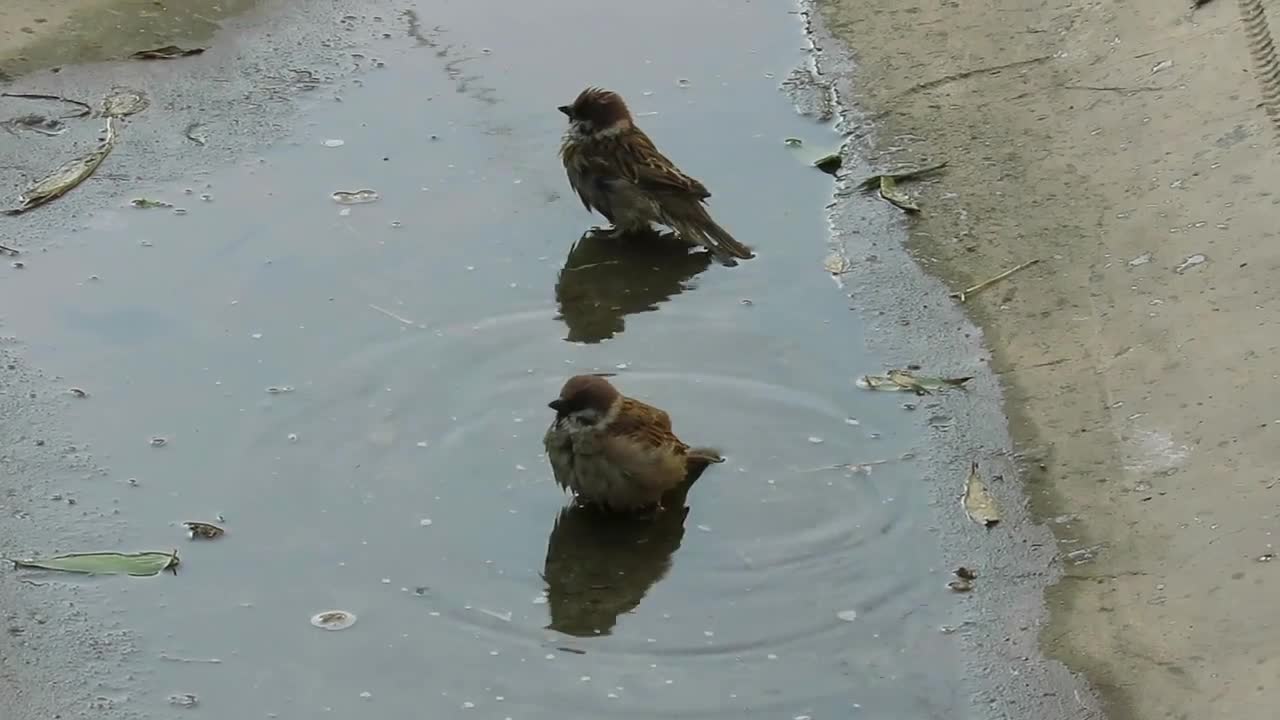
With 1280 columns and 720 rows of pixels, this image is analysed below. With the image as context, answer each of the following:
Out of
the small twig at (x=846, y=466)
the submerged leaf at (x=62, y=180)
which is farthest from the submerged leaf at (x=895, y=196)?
the submerged leaf at (x=62, y=180)

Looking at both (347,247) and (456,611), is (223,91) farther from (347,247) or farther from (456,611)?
(456,611)

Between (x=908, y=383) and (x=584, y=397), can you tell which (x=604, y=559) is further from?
(x=908, y=383)

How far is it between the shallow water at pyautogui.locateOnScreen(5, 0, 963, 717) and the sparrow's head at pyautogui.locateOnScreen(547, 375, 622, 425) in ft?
0.99

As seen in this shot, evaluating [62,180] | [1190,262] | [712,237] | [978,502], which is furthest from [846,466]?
[62,180]

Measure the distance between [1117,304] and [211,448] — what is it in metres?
3.47

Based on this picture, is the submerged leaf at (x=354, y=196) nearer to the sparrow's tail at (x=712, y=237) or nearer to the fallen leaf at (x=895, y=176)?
the sparrow's tail at (x=712, y=237)

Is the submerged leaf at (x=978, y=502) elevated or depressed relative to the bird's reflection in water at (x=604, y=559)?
elevated

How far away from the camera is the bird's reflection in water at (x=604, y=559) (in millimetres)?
5297

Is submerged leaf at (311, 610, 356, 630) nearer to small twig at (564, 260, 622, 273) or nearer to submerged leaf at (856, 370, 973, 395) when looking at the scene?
submerged leaf at (856, 370, 973, 395)

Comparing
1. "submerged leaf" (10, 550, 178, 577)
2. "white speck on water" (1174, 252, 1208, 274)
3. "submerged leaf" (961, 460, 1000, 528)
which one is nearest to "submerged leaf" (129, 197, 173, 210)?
"submerged leaf" (10, 550, 178, 577)

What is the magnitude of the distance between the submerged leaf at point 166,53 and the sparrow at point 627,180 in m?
2.22

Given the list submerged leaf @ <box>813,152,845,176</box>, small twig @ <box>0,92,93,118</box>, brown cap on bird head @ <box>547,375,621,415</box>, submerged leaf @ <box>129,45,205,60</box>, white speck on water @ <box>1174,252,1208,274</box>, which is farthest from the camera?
submerged leaf @ <box>129,45,205,60</box>

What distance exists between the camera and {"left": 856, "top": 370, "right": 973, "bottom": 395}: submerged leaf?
6.52 meters

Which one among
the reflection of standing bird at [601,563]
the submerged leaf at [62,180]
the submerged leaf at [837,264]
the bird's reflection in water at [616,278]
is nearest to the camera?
the reflection of standing bird at [601,563]
